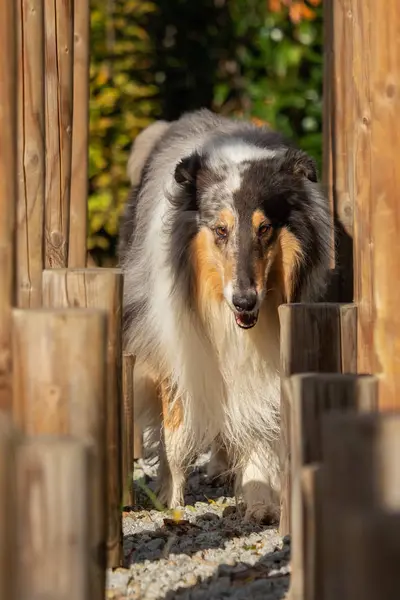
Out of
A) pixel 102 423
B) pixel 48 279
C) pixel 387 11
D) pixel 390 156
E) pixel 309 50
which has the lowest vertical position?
pixel 102 423

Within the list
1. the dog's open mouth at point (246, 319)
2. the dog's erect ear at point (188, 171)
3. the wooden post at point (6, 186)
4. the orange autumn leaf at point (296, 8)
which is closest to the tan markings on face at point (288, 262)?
the dog's open mouth at point (246, 319)

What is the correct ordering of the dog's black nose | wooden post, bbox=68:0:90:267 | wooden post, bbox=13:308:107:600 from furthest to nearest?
1. wooden post, bbox=68:0:90:267
2. the dog's black nose
3. wooden post, bbox=13:308:107:600

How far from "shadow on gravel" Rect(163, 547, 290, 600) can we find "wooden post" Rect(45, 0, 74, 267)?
88.3 inches

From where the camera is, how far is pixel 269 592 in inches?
157

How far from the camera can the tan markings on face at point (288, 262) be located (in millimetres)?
5805

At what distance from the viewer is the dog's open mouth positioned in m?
5.61

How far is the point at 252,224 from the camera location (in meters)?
5.65

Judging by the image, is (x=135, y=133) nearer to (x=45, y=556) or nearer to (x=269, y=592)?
(x=269, y=592)

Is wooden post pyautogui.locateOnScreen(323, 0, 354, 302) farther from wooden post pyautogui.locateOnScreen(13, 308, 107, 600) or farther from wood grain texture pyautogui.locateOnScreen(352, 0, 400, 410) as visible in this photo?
wooden post pyautogui.locateOnScreen(13, 308, 107, 600)

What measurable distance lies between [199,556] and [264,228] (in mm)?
1646

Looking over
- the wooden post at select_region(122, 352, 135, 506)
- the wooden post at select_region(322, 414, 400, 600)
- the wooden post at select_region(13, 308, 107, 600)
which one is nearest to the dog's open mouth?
the wooden post at select_region(122, 352, 135, 506)

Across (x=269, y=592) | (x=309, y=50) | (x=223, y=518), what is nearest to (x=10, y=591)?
(x=269, y=592)

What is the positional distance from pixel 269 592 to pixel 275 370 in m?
2.10

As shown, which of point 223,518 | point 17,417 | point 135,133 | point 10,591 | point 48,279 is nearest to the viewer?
point 10,591
